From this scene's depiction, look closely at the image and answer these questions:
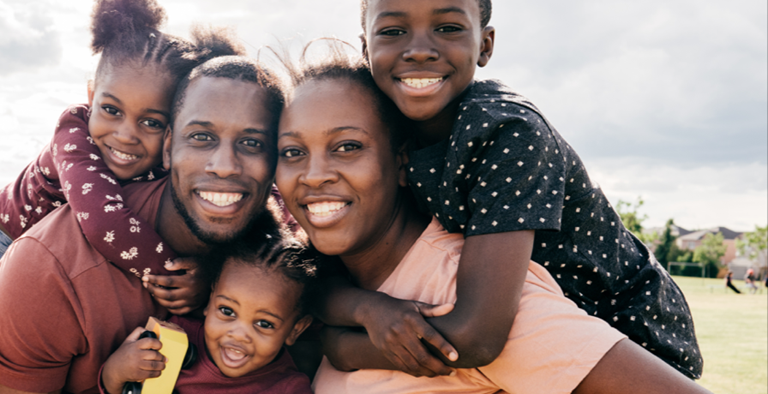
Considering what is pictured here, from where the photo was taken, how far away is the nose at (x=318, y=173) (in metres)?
2.84

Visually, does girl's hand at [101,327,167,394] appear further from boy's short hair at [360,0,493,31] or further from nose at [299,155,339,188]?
boy's short hair at [360,0,493,31]

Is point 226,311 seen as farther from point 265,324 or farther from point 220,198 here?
point 220,198

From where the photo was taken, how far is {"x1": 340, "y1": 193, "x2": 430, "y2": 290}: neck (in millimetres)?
3111

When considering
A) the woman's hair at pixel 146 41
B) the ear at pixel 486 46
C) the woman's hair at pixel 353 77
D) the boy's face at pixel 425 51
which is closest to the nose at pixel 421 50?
the boy's face at pixel 425 51

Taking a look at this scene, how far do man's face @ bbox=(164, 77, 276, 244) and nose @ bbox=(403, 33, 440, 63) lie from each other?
3.21 ft

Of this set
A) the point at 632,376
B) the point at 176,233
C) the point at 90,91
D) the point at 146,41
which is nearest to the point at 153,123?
the point at 146,41

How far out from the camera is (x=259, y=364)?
10.8ft

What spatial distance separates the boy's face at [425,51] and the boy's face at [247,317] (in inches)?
54.1

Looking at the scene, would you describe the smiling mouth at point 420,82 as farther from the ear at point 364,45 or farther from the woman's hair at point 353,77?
the ear at point 364,45

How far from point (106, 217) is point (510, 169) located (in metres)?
2.27

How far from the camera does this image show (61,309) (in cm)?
287

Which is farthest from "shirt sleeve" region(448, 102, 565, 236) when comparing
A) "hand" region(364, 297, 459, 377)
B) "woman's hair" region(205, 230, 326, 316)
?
"woman's hair" region(205, 230, 326, 316)

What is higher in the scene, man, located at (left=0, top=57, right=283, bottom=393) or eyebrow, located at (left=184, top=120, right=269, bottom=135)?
eyebrow, located at (left=184, top=120, right=269, bottom=135)

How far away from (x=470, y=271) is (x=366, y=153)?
0.90 meters
